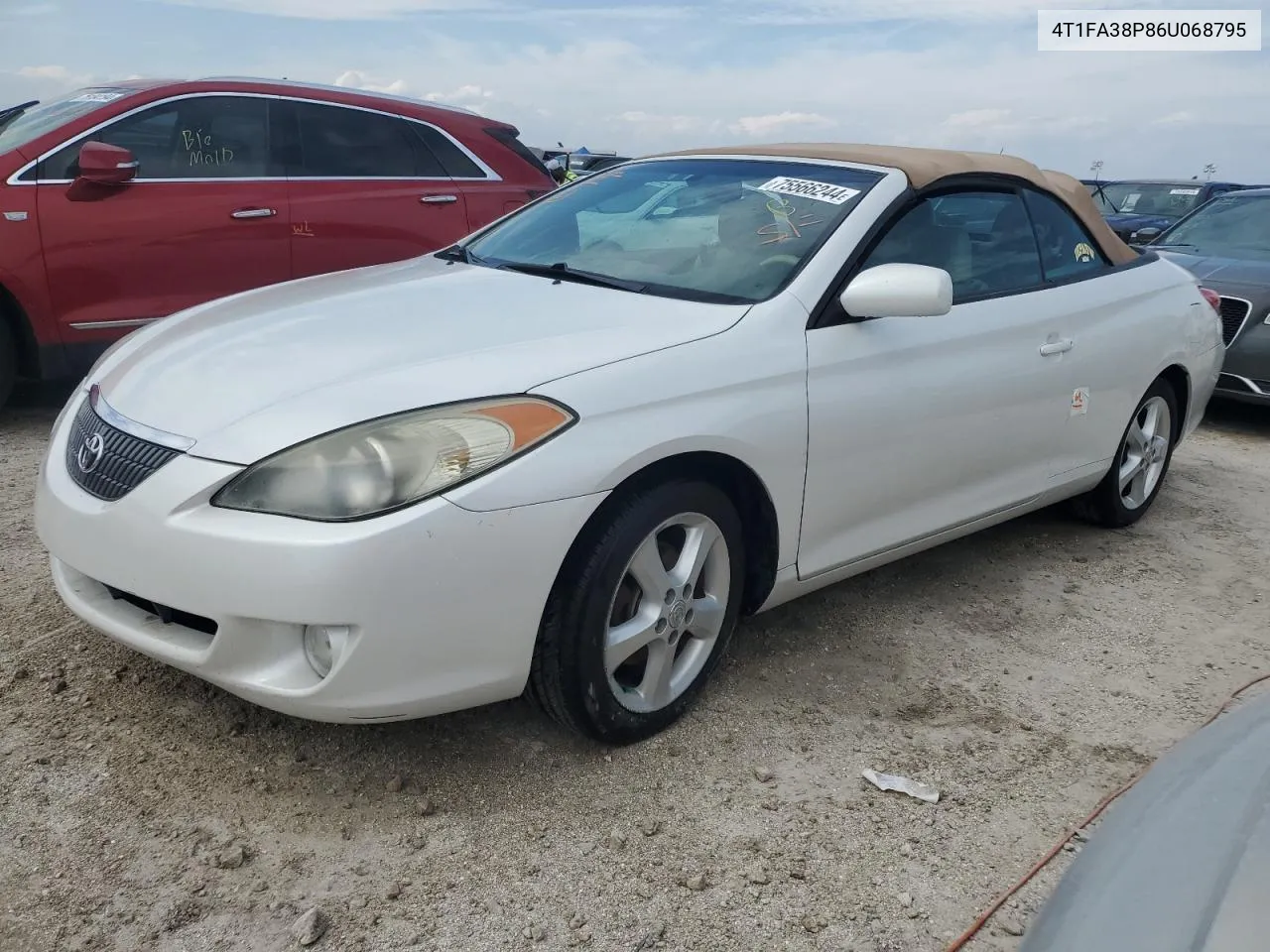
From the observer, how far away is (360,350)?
2.52 meters

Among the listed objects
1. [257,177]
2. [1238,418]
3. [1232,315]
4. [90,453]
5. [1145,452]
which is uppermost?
[257,177]

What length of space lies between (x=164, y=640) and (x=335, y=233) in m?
3.82

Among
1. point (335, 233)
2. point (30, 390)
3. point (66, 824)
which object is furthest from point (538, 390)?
point (30, 390)

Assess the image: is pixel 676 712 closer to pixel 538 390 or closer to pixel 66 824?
pixel 538 390

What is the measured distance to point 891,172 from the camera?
130 inches

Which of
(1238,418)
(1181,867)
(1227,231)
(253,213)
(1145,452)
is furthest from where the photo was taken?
(1227,231)

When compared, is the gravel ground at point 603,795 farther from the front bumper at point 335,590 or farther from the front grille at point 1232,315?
the front grille at point 1232,315

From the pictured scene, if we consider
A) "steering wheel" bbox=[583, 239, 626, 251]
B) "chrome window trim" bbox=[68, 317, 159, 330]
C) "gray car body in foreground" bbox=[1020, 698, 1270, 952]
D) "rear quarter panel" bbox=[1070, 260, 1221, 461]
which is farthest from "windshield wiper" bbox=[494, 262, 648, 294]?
"chrome window trim" bbox=[68, 317, 159, 330]

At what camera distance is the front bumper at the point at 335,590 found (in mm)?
2117

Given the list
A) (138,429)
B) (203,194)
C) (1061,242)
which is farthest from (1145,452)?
(203,194)

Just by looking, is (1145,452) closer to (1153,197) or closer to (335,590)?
(335,590)

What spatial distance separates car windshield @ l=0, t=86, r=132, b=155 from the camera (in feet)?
16.7

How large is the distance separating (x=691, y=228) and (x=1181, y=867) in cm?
238

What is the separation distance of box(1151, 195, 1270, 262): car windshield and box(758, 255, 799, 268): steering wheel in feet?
18.5
